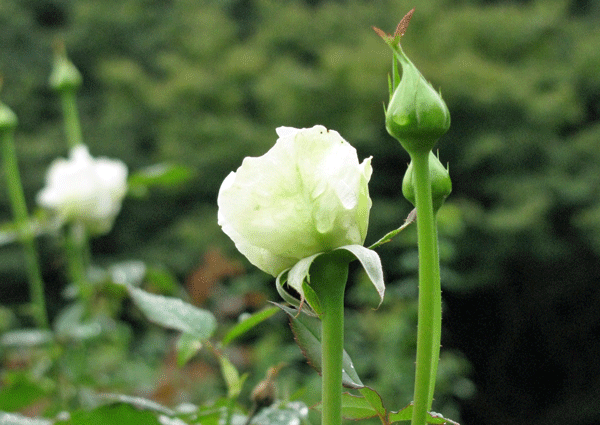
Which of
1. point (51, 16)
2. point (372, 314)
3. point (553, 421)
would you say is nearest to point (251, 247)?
point (372, 314)

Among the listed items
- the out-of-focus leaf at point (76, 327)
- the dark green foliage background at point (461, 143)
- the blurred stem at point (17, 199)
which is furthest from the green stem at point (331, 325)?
the dark green foliage background at point (461, 143)

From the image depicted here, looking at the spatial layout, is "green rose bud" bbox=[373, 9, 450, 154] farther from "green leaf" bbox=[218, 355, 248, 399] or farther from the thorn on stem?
"green leaf" bbox=[218, 355, 248, 399]

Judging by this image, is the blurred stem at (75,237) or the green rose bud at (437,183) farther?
the blurred stem at (75,237)

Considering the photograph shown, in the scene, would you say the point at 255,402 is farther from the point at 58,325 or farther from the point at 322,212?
the point at 58,325

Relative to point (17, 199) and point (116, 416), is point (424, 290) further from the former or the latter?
point (17, 199)

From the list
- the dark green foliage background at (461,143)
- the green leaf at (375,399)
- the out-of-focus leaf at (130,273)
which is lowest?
the green leaf at (375,399)

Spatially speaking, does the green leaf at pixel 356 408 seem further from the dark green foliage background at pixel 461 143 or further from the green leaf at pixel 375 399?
the dark green foliage background at pixel 461 143
